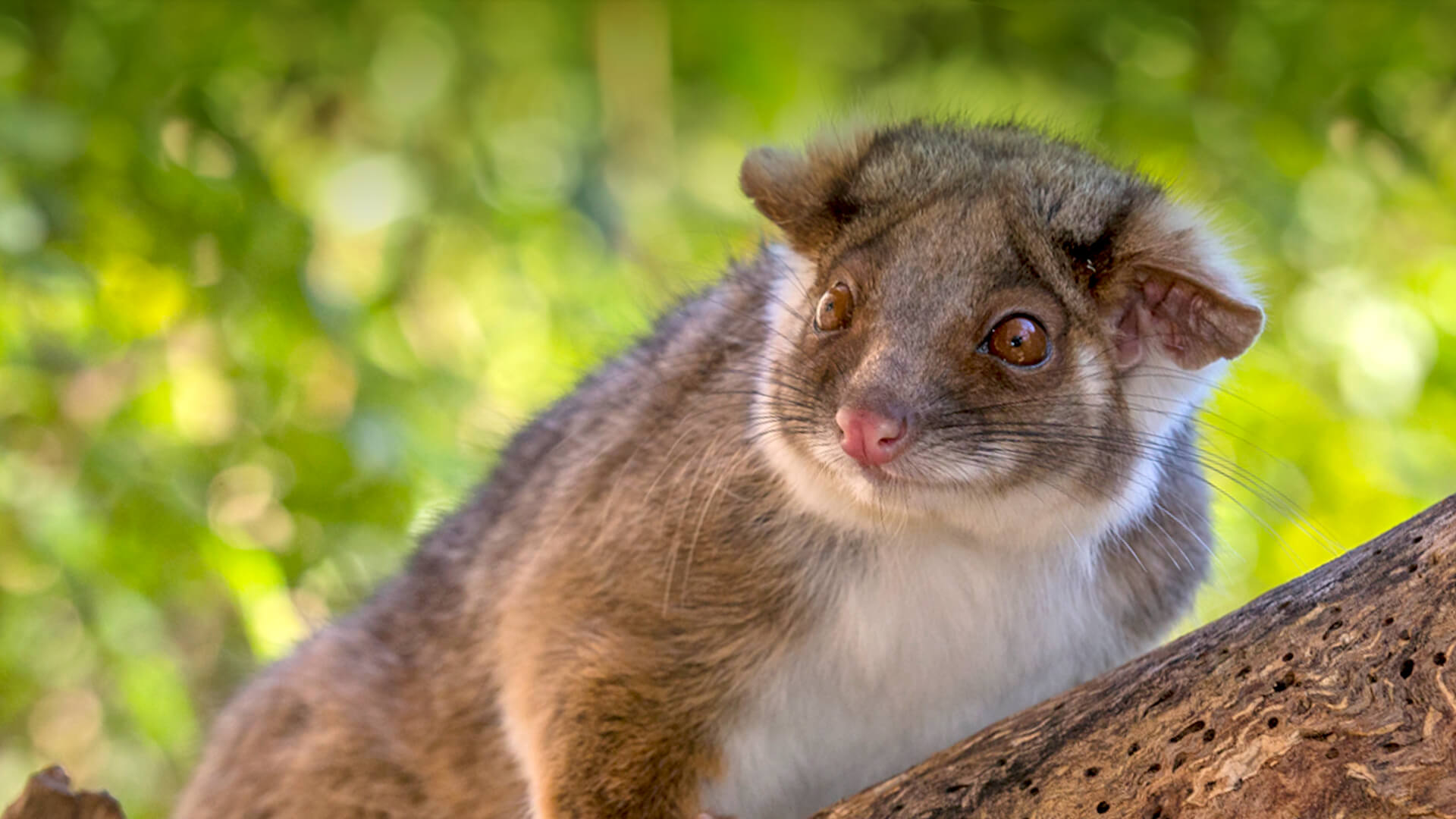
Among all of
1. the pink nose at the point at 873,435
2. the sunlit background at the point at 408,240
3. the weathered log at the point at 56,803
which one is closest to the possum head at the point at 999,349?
the pink nose at the point at 873,435

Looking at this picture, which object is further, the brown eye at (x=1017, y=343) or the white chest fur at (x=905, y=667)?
the white chest fur at (x=905, y=667)

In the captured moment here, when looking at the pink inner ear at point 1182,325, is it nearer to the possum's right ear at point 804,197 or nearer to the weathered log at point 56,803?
the possum's right ear at point 804,197

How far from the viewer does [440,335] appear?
18.2 feet

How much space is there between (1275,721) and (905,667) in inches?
31.1

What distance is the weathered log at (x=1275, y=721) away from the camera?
200 cm

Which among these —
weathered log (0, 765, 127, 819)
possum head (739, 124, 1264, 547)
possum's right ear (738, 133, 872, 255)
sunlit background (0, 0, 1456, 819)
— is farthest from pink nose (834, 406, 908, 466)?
weathered log (0, 765, 127, 819)

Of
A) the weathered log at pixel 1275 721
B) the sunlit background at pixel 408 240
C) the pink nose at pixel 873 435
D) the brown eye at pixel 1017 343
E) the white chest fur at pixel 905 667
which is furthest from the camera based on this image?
the sunlit background at pixel 408 240

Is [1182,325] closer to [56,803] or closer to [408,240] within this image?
[56,803]

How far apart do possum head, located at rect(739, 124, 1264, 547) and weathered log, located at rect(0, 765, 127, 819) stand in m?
1.38

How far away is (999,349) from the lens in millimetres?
2475

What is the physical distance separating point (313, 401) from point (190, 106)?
0.96 m

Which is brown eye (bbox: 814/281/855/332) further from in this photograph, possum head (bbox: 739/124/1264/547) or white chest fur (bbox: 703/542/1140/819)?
white chest fur (bbox: 703/542/1140/819)

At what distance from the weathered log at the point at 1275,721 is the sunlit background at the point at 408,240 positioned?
3.77 feet

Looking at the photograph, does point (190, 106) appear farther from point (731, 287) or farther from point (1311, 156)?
point (1311, 156)
